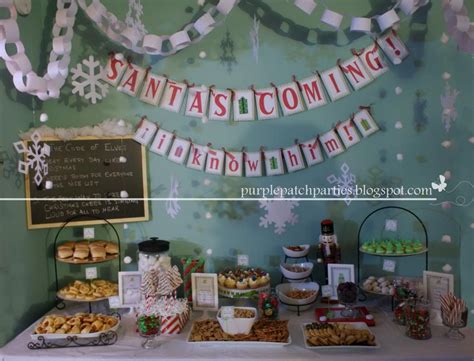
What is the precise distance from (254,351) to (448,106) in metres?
1.45

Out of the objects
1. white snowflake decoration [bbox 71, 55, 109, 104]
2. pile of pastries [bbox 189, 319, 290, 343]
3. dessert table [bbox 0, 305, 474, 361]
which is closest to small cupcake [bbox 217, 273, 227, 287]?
pile of pastries [bbox 189, 319, 290, 343]

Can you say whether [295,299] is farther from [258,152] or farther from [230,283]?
[258,152]

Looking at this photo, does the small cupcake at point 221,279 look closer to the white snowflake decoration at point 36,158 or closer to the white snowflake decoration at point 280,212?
the white snowflake decoration at point 280,212

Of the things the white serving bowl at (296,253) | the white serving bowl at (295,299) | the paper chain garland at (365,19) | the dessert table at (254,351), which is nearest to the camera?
the dessert table at (254,351)

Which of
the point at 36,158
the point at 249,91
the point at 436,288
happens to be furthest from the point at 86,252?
the point at 436,288

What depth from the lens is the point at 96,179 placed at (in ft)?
7.67

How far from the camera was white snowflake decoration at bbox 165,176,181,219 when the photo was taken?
7.79ft

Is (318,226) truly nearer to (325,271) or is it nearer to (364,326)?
(325,271)

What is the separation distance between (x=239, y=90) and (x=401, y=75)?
784 mm

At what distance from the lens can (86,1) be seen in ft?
7.39

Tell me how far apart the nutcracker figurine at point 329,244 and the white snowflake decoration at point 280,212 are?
17 centimetres

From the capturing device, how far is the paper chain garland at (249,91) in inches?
89.4

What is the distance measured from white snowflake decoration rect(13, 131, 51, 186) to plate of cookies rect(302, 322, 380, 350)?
141 centimetres

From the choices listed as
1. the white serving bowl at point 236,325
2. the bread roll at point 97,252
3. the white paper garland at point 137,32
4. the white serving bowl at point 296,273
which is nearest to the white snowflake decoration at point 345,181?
the white serving bowl at point 296,273
